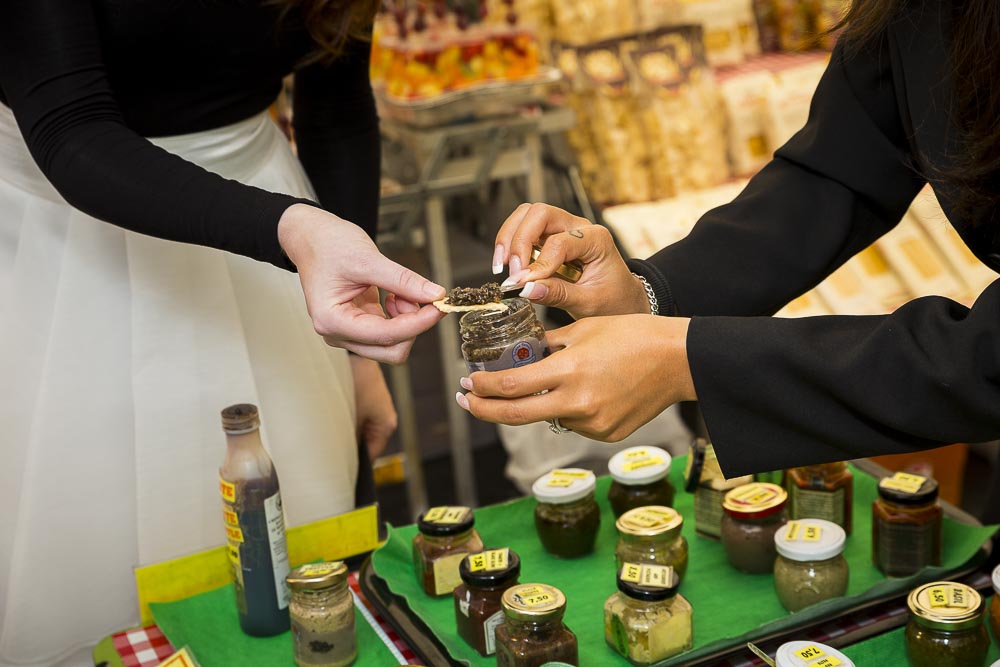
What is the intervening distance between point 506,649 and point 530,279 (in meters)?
0.41

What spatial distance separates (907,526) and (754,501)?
0.19 meters

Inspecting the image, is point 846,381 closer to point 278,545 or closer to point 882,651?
point 882,651

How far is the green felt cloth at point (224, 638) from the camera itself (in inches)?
49.6

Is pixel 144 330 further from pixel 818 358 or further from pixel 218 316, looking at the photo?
pixel 818 358

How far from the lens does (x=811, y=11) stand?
11.8 ft

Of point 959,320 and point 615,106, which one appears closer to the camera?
point 959,320

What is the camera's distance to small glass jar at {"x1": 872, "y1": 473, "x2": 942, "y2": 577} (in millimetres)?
1329

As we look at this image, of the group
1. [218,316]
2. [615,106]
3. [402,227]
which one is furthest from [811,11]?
[218,316]

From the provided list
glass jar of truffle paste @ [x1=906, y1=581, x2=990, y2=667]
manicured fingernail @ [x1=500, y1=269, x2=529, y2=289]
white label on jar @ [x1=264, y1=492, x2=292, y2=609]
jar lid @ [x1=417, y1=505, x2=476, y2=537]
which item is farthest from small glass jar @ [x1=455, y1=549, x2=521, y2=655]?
glass jar of truffle paste @ [x1=906, y1=581, x2=990, y2=667]

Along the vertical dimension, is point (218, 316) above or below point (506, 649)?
above

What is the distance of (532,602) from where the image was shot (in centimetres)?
113

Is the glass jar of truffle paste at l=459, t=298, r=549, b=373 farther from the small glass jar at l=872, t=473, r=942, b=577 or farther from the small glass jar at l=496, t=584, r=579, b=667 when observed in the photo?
the small glass jar at l=872, t=473, r=942, b=577

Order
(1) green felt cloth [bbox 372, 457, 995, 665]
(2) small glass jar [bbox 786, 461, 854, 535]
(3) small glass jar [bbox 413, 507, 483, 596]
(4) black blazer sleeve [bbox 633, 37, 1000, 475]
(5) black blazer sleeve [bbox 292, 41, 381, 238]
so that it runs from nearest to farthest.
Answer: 1. (4) black blazer sleeve [bbox 633, 37, 1000, 475]
2. (1) green felt cloth [bbox 372, 457, 995, 665]
3. (3) small glass jar [bbox 413, 507, 483, 596]
4. (2) small glass jar [bbox 786, 461, 854, 535]
5. (5) black blazer sleeve [bbox 292, 41, 381, 238]

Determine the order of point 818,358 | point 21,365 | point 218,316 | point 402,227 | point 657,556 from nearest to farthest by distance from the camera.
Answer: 1. point 818,358
2. point 657,556
3. point 21,365
4. point 218,316
5. point 402,227
